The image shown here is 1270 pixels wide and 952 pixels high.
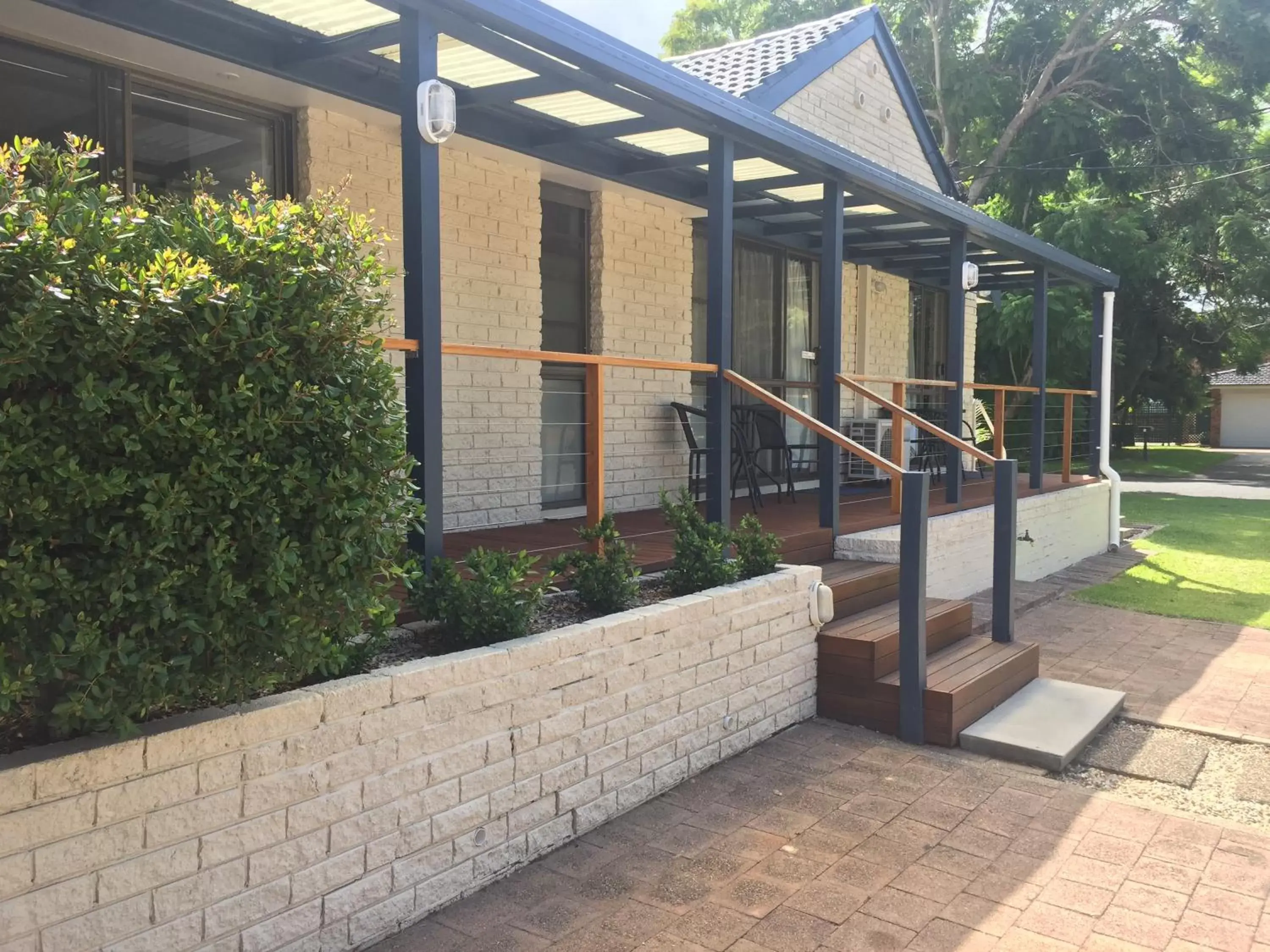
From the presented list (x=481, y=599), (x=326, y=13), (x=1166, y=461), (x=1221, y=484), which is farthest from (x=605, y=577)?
(x=1166, y=461)

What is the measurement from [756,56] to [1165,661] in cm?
682

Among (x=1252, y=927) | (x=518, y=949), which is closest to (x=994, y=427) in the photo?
(x=1252, y=927)

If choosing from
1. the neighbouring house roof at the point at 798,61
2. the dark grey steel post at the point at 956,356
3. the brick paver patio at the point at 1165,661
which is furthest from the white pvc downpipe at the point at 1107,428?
the dark grey steel post at the point at 956,356

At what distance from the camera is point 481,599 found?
3.37 metres

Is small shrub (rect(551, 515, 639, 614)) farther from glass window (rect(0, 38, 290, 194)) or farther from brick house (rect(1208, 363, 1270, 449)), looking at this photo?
brick house (rect(1208, 363, 1270, 449))

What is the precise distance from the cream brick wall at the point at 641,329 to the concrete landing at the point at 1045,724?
3164 millimetres

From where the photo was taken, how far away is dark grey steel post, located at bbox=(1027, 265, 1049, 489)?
9.43 m

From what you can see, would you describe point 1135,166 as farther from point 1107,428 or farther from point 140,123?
point 140,123

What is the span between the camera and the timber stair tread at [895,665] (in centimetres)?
453

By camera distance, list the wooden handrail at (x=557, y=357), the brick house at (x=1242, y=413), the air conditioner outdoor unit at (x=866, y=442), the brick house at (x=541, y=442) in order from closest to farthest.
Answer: the brick house at (x=541, y=442) < the wooden handrail at (x=557, y=357) < the air conditioner outdoor unit at (x=866, y=442) < the brick house at (x=1242, y=413)

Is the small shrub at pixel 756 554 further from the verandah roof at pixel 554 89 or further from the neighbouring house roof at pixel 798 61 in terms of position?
the neighbouring house roof at pixel 798 61

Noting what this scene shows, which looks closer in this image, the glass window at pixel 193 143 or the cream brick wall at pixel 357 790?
→ the cream brick wall at pixel 357 790

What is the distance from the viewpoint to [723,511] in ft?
16.8

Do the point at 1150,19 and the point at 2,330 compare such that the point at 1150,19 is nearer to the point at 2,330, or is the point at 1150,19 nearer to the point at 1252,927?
the point at 1252,927
